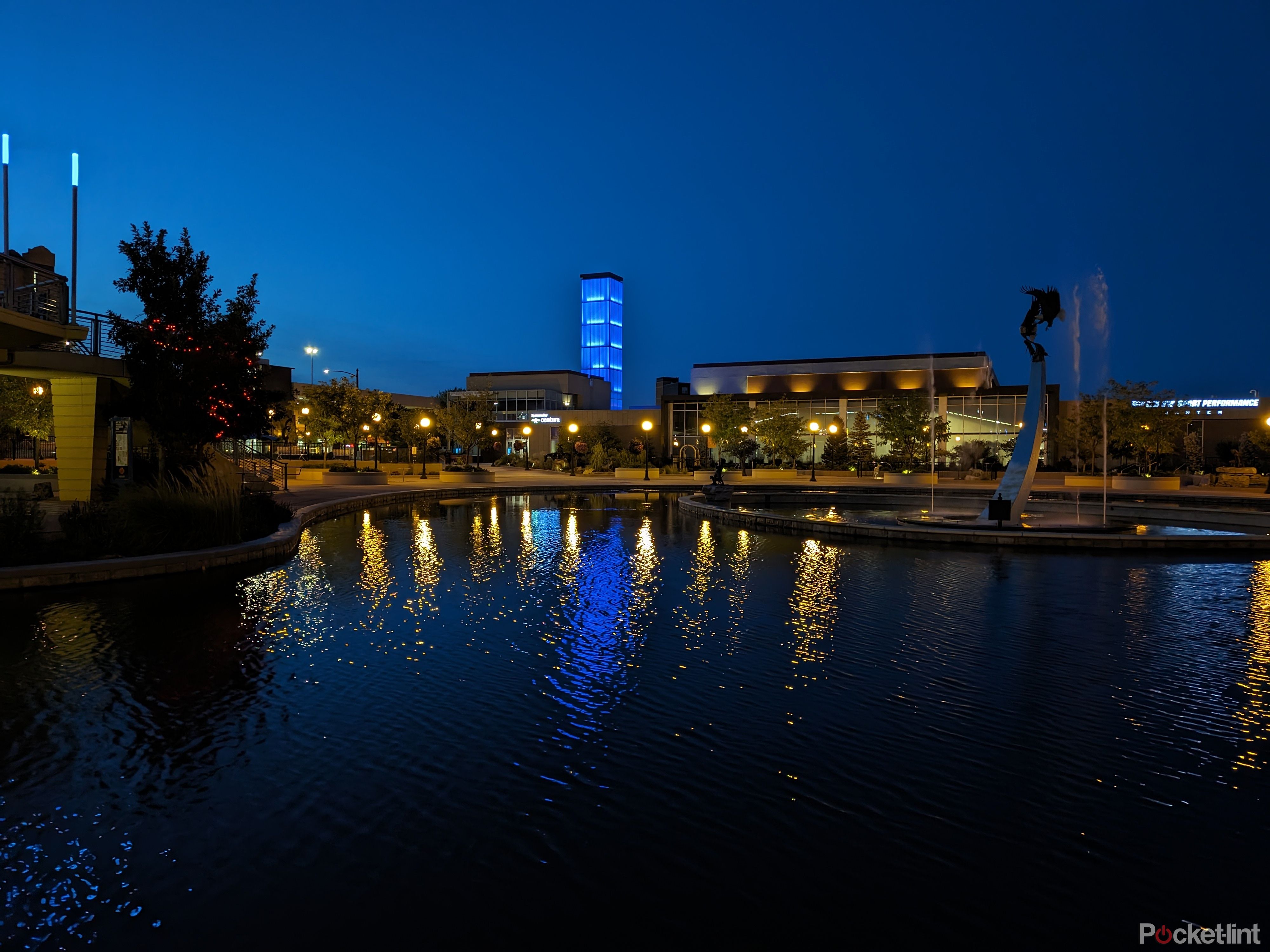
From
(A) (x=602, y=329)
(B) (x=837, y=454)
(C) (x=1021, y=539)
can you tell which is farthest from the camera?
(A) (x=602, y=329)

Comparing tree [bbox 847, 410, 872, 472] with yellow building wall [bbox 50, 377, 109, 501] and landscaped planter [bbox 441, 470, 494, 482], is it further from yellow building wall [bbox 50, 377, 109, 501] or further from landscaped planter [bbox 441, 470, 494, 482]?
yellow building wall [bbox 50, 377, 109, 501]

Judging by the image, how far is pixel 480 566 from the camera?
50.2 feet

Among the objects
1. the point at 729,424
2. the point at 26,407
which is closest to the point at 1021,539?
the point at 729,424

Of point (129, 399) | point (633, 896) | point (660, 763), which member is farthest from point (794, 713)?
point (129, 399)

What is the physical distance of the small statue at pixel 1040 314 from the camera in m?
22.0

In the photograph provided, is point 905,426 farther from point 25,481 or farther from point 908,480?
point 25,481

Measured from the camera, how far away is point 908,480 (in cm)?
4053

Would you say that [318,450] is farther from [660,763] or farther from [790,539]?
[660,763]

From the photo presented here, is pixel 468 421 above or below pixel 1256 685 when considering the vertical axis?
above

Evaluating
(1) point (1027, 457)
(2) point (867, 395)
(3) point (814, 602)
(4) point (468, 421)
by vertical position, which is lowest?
(3) point (814, 602)

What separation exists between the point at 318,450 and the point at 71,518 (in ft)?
262

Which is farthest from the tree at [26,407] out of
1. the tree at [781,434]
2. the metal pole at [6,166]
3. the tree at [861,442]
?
the tree at [861,442]

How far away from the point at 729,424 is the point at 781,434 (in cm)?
405

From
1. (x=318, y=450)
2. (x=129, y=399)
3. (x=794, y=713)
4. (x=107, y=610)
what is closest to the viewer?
(x=794, y=713)
